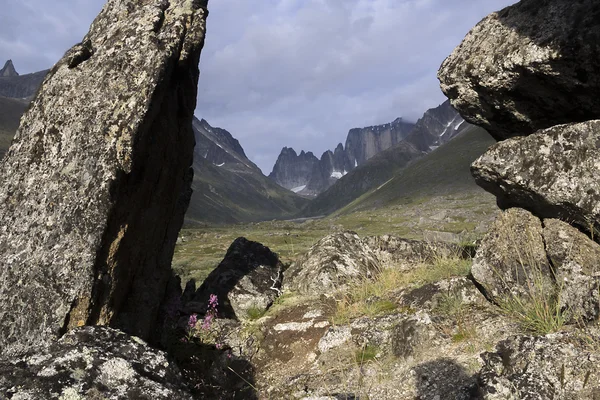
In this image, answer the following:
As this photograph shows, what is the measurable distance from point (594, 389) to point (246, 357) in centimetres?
703

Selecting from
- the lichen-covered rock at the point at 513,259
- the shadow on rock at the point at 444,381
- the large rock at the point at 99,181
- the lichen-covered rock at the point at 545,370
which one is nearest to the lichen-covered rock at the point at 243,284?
the large rock at the point at 99,181

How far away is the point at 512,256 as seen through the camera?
9055mm

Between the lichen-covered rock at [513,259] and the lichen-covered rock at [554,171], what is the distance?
25.5 inches

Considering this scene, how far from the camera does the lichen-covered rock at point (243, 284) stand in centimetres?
1223

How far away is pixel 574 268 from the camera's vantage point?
800 centimetres

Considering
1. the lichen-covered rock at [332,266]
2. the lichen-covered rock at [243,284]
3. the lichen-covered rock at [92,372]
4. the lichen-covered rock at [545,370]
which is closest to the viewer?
the lichen-covered rock at [92,372]

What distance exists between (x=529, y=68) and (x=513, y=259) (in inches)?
191

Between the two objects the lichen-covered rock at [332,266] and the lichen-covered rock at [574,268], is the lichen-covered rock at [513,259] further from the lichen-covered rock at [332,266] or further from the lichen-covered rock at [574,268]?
the lichen-covered rock at [332,266]

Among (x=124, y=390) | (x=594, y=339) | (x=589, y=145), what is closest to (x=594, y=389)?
(x=594, y=339)

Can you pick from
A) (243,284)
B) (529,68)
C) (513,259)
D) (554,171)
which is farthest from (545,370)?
A: (243,284)

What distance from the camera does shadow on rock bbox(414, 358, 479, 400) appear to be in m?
6.12

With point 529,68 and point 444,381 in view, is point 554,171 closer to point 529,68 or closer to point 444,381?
point 529,68

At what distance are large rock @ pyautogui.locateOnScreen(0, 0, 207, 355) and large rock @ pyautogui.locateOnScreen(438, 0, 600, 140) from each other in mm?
7937

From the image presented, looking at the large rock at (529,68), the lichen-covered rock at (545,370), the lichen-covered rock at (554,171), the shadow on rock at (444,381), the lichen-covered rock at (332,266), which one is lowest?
the shadow on rock at (444,381)
